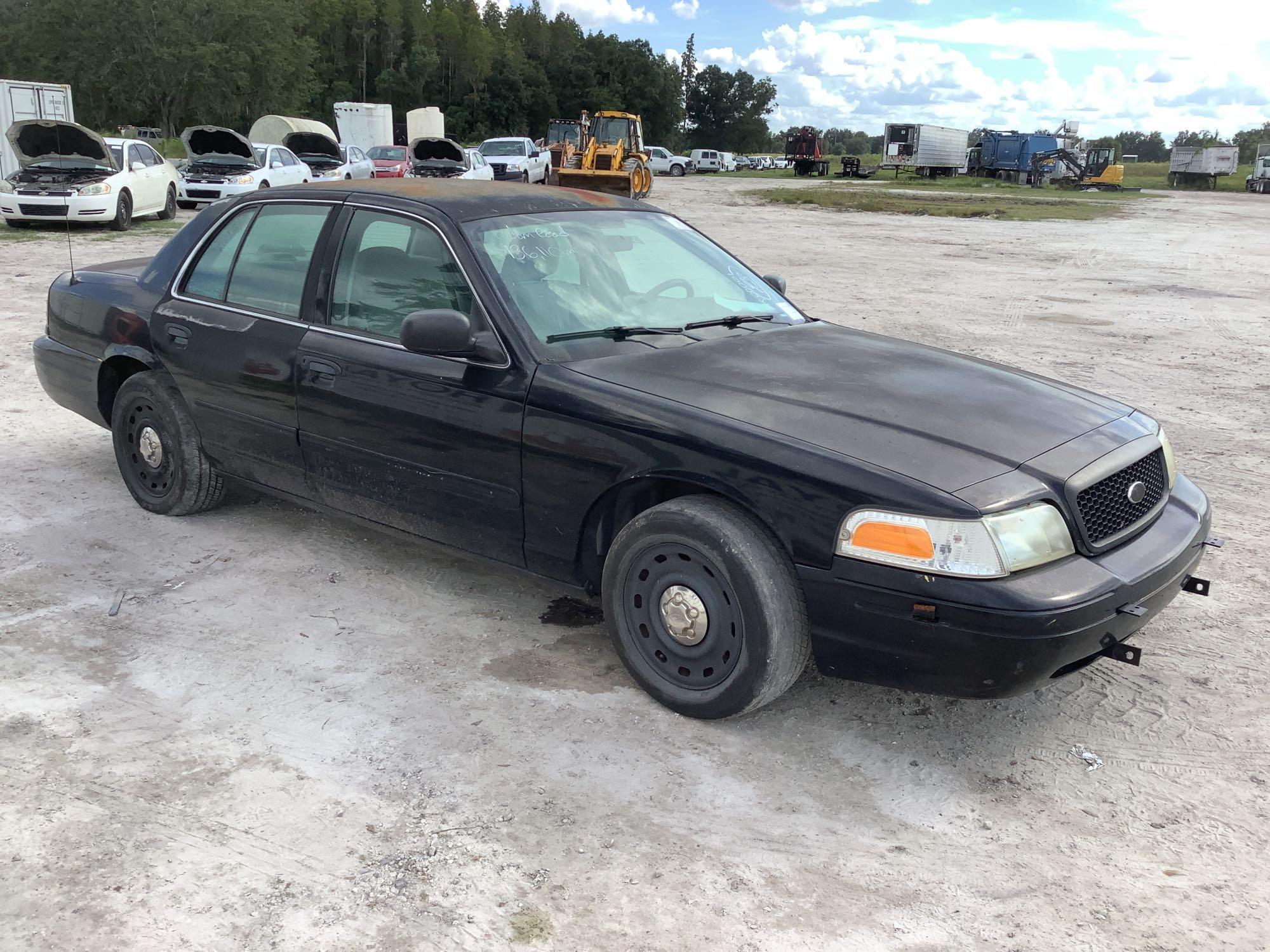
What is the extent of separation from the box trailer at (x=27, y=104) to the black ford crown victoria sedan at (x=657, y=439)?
20141 mm

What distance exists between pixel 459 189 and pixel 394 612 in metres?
1.72

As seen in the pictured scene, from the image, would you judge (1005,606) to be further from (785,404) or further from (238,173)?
(238,173)

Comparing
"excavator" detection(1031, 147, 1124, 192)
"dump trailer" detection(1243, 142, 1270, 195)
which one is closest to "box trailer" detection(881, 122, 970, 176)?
"excavator" detection(1031, 147, 1124, 192)

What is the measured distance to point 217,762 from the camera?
3.16 metres

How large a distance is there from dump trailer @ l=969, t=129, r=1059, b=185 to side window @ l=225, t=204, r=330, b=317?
201ft

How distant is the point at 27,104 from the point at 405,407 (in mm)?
23686

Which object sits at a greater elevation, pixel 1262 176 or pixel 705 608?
pixel 1262 176

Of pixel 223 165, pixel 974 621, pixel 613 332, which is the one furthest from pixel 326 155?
pixel 974 621

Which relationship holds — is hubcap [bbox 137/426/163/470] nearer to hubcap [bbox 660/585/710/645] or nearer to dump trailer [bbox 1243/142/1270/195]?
hubcap [bbox 660/585/710/645]

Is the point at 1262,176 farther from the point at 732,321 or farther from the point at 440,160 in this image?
the point at 732,321

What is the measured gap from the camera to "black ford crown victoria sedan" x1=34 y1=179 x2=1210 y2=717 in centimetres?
298

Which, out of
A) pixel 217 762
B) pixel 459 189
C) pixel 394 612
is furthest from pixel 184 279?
pixel 217 762

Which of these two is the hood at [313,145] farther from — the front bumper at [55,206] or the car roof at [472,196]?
the car roof at [472,196]

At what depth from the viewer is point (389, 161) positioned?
28.3 m
